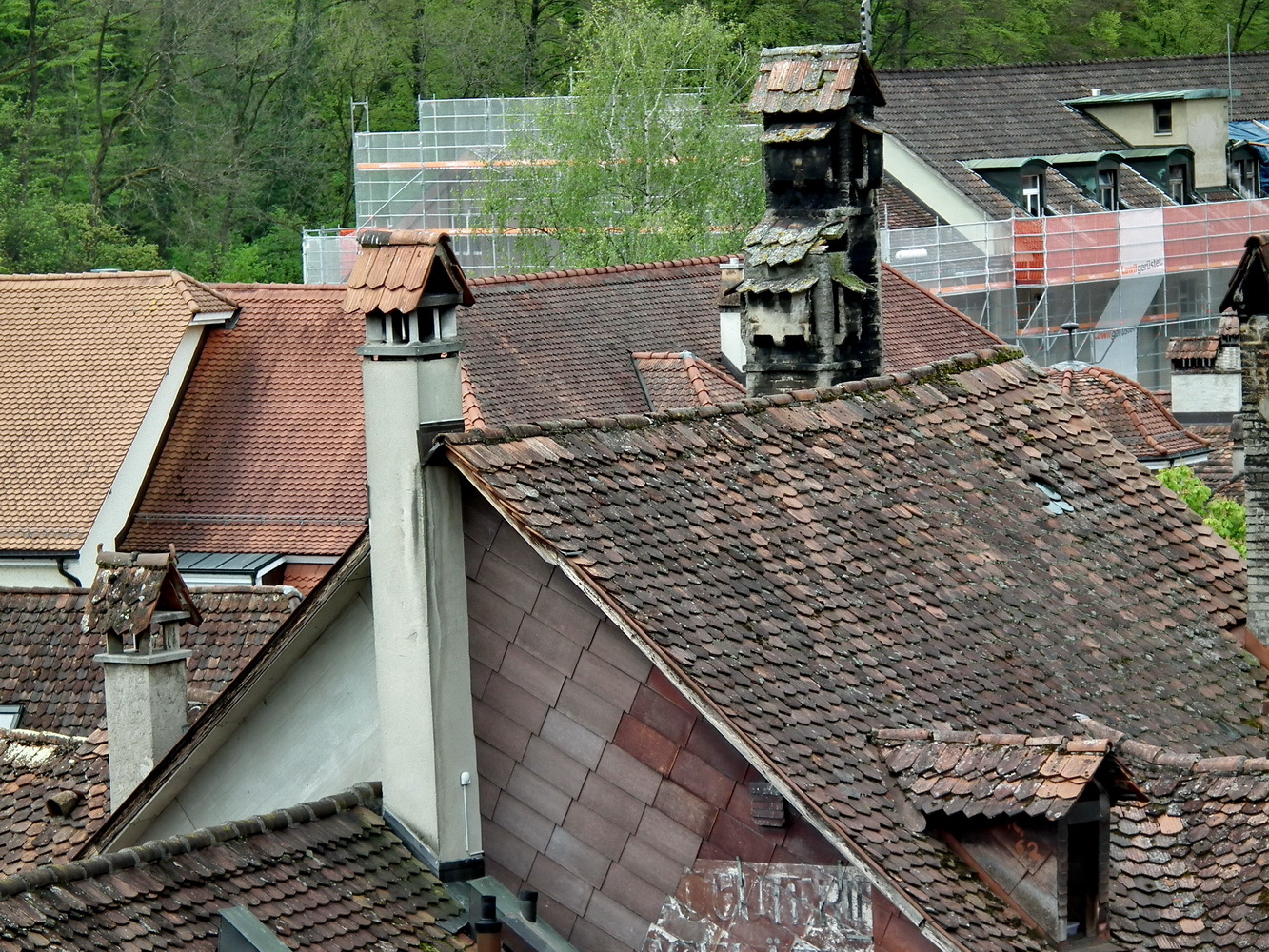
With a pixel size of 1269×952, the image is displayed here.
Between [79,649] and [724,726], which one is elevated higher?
[724,726]

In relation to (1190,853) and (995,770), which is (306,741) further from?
(1190,853)

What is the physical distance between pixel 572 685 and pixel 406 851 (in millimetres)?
1131

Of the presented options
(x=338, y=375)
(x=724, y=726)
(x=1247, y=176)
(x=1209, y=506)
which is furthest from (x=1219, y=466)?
(x=1247, y=176)

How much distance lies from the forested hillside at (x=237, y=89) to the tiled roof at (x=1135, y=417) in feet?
92.4

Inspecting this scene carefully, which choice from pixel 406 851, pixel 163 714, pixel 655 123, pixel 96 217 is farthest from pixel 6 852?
pixel 96 217

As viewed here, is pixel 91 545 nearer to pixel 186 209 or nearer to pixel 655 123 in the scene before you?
pixel 655 123

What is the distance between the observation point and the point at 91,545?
34438 millimetres

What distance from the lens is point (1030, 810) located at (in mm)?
9617

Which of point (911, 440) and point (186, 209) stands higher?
point (911, 440)

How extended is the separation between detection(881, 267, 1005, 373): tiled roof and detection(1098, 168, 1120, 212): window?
18870 millimetres

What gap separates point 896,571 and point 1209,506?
54.2 feet

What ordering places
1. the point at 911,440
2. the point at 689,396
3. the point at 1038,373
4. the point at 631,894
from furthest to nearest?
the point at 689,396, the point at 1038,373, the point at 911,440, the point at 631,894

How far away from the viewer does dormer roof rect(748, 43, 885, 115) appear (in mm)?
17719

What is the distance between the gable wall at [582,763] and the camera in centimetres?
1031
